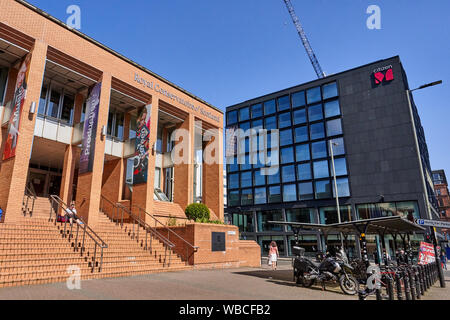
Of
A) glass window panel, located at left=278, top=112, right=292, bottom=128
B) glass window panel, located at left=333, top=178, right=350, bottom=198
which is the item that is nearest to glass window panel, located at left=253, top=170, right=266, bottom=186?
glass window panel, located at left=278, top=112, right=292, bottom=128

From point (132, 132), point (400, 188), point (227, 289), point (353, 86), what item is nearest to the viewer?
point (227, 289)

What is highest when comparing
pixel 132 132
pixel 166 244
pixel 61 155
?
pixel 132 132

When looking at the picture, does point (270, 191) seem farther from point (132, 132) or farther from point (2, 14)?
point (2, 14)

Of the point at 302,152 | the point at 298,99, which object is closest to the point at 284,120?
the point at 298,99

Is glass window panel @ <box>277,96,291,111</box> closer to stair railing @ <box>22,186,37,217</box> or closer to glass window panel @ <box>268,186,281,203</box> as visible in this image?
glass window panel @ <box>268,186,281,203</box>

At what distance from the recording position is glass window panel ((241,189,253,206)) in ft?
146

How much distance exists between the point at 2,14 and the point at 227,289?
15.6m

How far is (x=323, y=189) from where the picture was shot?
38.1 metres

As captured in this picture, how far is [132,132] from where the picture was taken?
22875 mm

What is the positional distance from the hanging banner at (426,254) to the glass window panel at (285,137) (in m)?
31.3

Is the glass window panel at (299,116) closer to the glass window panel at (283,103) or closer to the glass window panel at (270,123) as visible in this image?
the glass window panel at (283,103)

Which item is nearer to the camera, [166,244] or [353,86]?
[166,244]

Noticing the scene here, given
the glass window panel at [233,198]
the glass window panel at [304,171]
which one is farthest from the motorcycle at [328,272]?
the glass window panel at [233,198]

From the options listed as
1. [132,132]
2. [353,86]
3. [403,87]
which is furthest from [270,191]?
[132,132]
